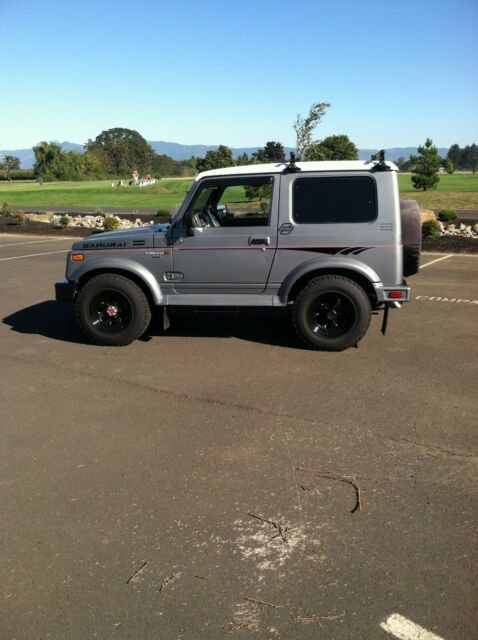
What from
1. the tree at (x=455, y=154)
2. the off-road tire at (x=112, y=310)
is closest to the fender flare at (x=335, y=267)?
the off-road tire at (x=112, y=310)

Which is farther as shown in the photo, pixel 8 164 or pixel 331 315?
pixel 8 164

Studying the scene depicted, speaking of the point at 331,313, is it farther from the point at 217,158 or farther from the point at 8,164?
the point at 8,164

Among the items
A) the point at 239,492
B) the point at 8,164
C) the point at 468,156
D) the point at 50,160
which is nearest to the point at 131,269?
the point at 239,492

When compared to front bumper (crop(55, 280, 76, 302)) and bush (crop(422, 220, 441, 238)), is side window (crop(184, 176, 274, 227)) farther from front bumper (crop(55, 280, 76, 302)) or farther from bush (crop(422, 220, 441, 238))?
bush (crop(422, 220, 441, 238))

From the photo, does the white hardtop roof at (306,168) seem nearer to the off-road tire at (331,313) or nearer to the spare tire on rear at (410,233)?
the spare tire on rear at (410,233)

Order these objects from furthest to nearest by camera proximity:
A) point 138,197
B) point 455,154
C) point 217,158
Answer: point 455,154
point 217,158
point 138,197


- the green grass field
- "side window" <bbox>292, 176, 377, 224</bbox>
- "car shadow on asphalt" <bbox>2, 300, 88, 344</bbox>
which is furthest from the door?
the green grass field

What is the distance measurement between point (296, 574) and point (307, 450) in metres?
1.22

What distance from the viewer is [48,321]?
743 cm

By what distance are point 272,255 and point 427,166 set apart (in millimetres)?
43038

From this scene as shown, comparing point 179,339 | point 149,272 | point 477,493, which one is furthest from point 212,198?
point 477,493

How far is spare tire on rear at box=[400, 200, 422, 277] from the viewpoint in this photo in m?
5.84

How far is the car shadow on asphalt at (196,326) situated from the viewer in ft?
20.9

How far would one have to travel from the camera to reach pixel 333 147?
60625mm
